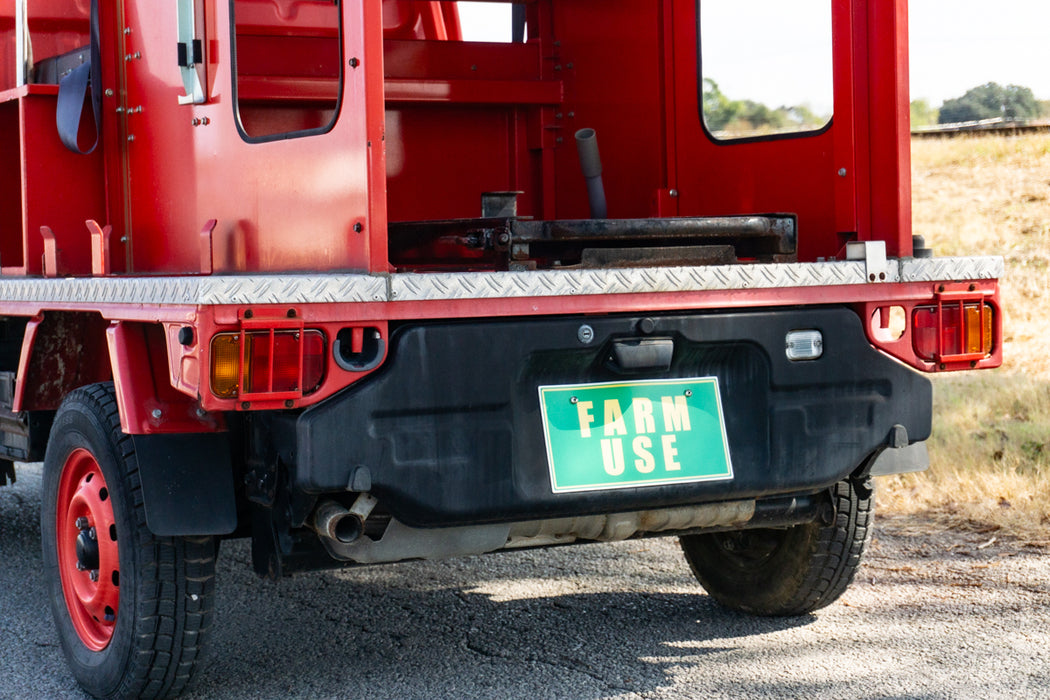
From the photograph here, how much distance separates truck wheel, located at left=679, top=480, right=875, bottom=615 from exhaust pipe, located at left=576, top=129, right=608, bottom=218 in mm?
1292

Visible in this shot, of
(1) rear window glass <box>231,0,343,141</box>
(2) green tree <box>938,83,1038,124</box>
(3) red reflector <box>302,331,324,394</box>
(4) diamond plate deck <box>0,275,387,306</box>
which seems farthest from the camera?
(2) green tree <box>938,83,1038,124</box>

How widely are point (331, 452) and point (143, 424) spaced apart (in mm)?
595

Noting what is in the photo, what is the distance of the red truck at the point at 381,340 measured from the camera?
318 centimetres

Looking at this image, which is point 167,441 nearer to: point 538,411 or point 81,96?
point 538,411

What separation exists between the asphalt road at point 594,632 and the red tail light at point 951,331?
2.95 feet

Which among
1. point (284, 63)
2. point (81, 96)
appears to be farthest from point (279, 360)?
point (284, 63)

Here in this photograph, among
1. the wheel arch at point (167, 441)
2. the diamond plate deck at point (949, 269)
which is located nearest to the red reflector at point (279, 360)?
the wheel arch at point (167, 441)

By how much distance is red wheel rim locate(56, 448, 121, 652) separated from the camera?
12.2 ft

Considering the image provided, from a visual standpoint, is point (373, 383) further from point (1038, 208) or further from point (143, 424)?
point (1038, 208)

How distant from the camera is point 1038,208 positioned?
13969 millimetres

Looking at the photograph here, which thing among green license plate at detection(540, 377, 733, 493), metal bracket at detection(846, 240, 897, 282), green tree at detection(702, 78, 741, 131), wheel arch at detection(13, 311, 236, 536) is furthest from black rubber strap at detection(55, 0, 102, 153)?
metal bracket at detection(846, 240, 897, 282)

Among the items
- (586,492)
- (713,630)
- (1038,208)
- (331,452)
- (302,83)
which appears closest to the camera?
(331,452)

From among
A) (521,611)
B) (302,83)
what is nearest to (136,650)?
(521,611)

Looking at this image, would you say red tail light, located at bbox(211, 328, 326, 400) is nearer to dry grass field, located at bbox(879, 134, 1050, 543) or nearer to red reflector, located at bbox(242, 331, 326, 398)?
red reflector, located at bbox(242, 331, 326, 398)
